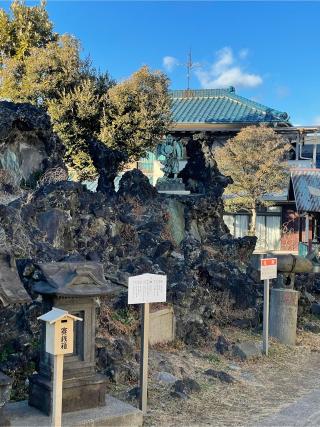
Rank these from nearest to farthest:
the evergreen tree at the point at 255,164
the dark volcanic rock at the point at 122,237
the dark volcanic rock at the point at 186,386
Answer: the dark volcanic rock at the point at 186,386
the dark volcanic rock at the point at 122,237
the evergreen tree at the point at 255,164

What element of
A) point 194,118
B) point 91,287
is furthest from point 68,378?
point 194,118

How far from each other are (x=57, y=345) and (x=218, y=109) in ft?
94.2

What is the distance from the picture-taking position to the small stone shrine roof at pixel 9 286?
14.1ft

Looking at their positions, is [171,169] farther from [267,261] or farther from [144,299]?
[144,299]

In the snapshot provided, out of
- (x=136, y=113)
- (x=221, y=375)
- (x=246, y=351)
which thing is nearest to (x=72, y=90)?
(x=136, y=113)

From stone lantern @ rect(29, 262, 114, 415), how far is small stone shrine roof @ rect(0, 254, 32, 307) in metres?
0.37

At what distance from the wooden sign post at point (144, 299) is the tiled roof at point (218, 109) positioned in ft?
79.6

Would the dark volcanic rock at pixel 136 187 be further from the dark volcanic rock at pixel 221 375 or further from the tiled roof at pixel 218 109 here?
the tiled roof at pixel 218 109

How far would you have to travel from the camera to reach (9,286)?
4.44 metres

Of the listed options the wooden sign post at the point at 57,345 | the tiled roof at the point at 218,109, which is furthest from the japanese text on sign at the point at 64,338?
the tiled roof at the point at 218,109

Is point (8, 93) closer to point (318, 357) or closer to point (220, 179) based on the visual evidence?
point (220, 179)

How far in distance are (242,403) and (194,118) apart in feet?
85.2

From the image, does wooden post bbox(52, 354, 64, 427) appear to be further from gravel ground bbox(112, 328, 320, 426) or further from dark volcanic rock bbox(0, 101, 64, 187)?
dark volcanic rock bbox(0, 101, 64, 187)

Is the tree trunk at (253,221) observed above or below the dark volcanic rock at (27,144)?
below
